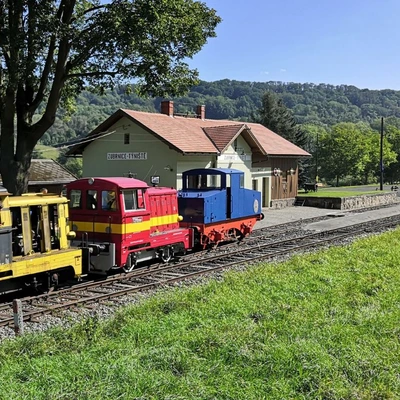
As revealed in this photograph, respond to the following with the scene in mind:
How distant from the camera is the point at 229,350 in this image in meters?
7.07

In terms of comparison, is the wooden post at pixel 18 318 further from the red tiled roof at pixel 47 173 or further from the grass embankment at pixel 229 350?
the red tiled roof at pixel 47 173

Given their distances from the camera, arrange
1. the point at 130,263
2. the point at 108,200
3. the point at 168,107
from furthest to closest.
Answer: the point at 168,107, the point at 130,263, the point at 108,200

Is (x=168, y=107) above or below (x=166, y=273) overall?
above

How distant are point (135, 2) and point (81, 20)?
3.25 meters

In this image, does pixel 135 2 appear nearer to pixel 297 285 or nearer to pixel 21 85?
pixel 21 85

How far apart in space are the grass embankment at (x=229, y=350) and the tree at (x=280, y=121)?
42.0 metres

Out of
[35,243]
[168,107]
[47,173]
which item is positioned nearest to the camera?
[35,243]

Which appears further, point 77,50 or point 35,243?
point 77,50

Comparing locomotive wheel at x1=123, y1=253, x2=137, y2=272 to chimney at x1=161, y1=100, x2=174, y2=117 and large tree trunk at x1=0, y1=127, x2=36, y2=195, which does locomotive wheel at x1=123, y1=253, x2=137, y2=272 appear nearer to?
large tree trunk at x1=0, y1=127, x2=36, y2=195

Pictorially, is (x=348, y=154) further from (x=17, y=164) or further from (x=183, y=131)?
(x=17, y=164)

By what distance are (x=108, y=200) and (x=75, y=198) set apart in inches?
46.5

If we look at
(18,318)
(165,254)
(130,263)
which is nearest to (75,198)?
(130,263)

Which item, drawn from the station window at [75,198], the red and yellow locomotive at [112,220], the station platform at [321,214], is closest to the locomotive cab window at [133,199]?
the red and yellow locomotive at [112,220]

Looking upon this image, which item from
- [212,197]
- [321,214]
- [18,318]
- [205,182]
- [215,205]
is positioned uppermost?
[205,182]
